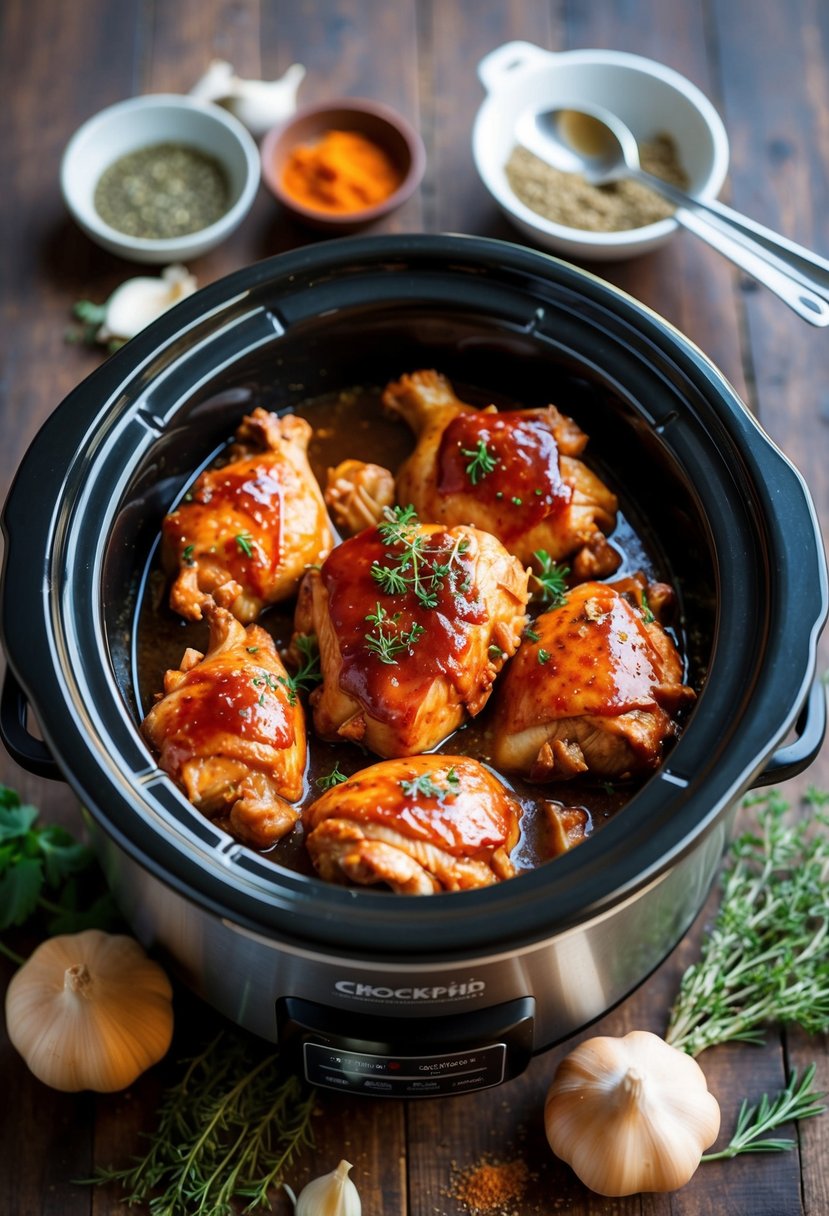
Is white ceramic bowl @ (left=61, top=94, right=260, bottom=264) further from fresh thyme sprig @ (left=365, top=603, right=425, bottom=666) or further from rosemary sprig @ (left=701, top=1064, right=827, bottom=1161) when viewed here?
rosemary sprig @ (left=701, top=1064, right=827, bottom=1161)

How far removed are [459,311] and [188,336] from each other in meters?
0.53

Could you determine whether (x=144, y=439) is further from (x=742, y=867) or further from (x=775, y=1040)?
(x=775, y=1040)

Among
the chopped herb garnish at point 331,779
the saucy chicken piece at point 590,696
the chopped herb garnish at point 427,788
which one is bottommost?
the chopped herb garnish at point 331,779

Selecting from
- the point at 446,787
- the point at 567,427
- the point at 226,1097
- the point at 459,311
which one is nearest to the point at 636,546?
the point at 567,427

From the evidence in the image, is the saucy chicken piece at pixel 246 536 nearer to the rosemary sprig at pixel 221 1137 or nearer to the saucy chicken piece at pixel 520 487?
the saucy chicken piece at pixel 520 487

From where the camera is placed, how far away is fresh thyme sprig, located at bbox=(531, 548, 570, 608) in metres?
2.41

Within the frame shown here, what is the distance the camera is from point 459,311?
2.54 meters

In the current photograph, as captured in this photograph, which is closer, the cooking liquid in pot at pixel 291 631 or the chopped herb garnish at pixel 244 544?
the cooking liquid in pot at pixel 291 631

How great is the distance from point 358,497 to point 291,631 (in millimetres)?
293

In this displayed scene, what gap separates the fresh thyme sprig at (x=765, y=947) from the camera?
2.58 metres

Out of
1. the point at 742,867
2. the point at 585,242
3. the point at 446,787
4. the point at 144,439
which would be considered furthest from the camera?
the point at 585,242

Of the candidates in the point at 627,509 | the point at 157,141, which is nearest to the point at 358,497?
the point at 627,509

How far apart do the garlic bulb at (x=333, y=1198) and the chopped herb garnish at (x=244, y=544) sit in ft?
3.67

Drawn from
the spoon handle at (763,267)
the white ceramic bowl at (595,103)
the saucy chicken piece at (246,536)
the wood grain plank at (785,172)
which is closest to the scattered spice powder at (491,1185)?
the saucy chicken piece at (246,536)
